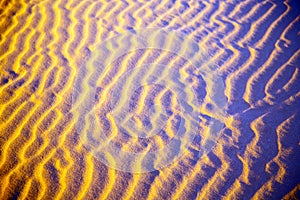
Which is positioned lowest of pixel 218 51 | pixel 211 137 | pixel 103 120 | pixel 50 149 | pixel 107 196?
pixel 107 196

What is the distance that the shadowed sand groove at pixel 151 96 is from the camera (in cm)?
289

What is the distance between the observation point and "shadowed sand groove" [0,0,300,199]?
2891mm

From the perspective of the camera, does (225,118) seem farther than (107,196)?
Yes

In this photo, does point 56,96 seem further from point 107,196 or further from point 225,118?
point 225,118

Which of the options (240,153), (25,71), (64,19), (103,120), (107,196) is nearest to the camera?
(107,196)

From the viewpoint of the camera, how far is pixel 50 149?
122 inches

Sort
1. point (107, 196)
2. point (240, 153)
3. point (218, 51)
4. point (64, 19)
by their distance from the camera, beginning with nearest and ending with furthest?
1. point (107, 196)
2. point (240, 153)
3. point (218, 51)
4. point (64, 19)

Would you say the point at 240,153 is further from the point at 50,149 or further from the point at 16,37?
the point at 16,37

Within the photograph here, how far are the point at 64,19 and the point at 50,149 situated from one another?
229 centimetres

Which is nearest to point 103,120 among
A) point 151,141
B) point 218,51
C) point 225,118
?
point 151,141

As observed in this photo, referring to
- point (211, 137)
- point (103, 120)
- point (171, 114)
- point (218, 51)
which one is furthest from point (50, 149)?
point (218, 51)

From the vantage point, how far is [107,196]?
2.81 meters

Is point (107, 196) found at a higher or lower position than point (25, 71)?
lower

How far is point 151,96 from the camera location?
11.6 feet
